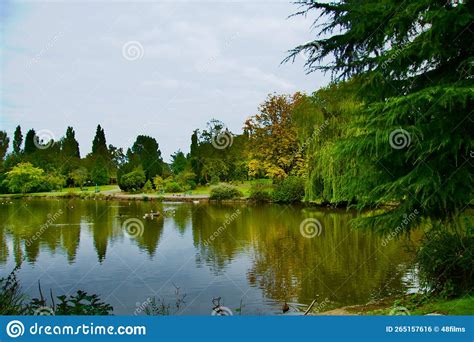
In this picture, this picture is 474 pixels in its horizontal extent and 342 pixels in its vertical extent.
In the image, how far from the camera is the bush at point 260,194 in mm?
27953

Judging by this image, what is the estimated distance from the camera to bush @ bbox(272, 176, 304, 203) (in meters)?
25.8

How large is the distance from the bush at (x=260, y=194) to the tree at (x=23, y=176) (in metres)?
17.0

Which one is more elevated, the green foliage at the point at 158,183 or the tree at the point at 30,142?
the tree at the point at 30,142

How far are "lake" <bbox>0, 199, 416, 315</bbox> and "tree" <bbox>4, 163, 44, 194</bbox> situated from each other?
1.63 metres

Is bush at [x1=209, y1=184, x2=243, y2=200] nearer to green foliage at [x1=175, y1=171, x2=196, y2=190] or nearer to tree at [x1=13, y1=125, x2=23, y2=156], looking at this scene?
green foliage at [x1=175, y1=171, x2=196, y2=190]

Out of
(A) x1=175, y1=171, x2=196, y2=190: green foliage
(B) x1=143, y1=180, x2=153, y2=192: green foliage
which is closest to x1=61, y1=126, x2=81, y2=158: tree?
(B) x1=143, y1=180, x2=153, y2=192: green foliage

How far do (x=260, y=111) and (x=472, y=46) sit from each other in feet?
77.0

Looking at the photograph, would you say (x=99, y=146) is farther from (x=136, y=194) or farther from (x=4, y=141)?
(x=4, y=141)

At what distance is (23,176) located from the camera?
11578 millimetres

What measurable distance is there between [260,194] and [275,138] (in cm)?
351

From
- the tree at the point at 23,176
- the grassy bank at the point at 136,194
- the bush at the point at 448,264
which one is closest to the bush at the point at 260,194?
the grassy bank at the point at 136,194

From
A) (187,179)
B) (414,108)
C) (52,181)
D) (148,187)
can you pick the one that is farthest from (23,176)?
(187,179)

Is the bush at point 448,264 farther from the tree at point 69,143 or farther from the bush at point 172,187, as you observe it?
the bush at point 172,187

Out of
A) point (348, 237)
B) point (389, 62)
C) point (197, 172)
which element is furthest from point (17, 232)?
point (197, 172)
